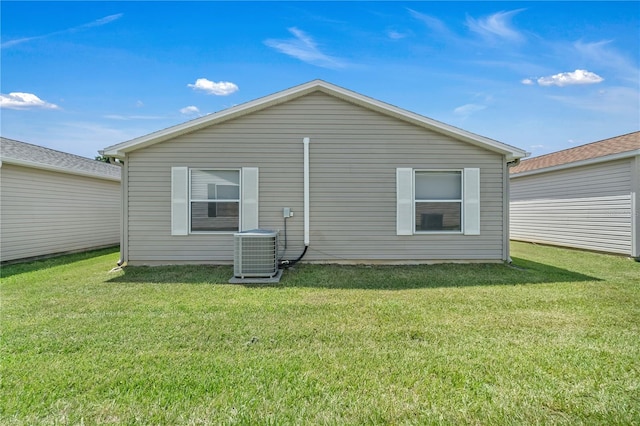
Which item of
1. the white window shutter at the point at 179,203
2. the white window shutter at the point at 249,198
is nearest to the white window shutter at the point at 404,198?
the white window shutter at the point at 249,198

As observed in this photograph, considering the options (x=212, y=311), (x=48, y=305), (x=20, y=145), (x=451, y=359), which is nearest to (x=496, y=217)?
(x=451, y=359)

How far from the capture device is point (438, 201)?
7.20 metres

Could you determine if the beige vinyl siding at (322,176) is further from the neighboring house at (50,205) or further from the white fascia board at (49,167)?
the neighboring house at (50,205)

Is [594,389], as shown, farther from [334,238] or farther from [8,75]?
[8,75]

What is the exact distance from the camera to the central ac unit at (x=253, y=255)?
226 inches

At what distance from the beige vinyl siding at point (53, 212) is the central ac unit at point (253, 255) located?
622 cm

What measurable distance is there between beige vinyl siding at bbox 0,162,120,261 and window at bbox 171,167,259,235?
14.2 feet

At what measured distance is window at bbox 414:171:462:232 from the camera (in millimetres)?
7191

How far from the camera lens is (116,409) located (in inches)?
80.0

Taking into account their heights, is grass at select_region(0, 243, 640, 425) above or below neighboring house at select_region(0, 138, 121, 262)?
below

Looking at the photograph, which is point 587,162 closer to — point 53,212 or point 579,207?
point 579,207

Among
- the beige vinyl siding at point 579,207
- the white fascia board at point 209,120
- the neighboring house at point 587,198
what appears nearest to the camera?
the white fascia board at point 209,120

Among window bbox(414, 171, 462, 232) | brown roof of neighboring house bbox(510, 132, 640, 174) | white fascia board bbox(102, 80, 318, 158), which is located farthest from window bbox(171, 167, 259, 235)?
brown roof of neighboring house bbox(510, 132, 640, 174)

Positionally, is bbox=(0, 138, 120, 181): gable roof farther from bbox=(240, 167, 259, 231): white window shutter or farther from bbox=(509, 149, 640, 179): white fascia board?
bbox=(509, 149, 640, 179): white fascia board
